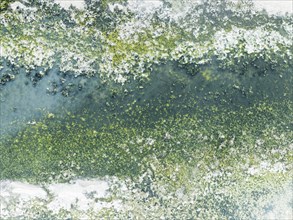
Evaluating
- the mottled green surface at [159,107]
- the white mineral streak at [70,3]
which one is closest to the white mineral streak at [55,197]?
the mottled green surface at [159,107]

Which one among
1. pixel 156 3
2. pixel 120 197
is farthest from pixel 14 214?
pixel 156 3

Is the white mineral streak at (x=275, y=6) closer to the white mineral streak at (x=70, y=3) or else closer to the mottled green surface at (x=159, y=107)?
the mottled green surface at (x=159, y=107)

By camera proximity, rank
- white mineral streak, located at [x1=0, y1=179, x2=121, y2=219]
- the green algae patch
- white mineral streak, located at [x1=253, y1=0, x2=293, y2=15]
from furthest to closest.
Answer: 1. white mineral streak, located at [x1=253, y1=0, x2=293, y2=15]
2. the green algae patch
3. white mineral streak, located at [x1=0, y1=179, x2=121, y2=219]

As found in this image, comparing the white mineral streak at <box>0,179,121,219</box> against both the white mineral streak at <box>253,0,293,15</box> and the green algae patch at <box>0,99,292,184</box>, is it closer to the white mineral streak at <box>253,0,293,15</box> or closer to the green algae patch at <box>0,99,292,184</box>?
the green algae patch at <box>0,99,292,184</box>

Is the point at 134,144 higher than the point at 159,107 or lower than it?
lower

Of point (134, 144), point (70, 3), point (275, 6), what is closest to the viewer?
point (70, 3)

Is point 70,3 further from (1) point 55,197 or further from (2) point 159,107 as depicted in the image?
(1) point 55,197

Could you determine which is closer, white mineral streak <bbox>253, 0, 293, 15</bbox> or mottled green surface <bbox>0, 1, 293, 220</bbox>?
mottled green surface <bbox>0, 1, 293, 220</bbox>

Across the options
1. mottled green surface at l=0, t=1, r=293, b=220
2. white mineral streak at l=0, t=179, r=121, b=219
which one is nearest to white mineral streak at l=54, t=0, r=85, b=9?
mottled green surface at l=0, t=1, r=293, b=220

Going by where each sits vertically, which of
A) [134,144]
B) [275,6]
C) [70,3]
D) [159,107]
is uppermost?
[275,6]

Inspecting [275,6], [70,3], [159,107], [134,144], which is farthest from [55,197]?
[275,6]

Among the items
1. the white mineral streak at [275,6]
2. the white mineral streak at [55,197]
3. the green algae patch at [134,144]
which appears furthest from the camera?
the white mineral streak at [275,6]
